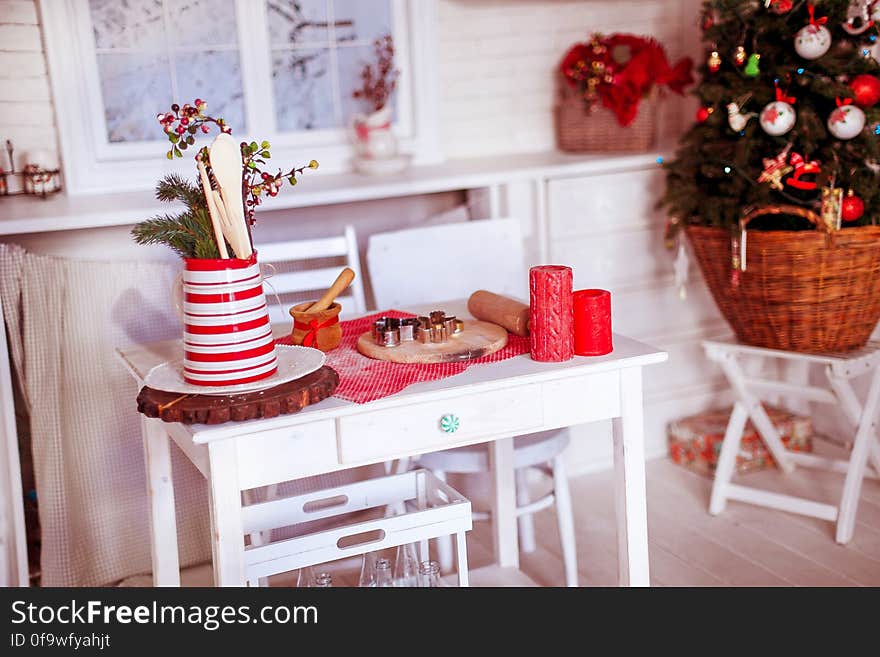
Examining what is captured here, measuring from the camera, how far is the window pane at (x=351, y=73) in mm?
3320

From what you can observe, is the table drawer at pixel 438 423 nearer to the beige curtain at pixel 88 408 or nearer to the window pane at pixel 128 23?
the beige curtain at pixel 88 408

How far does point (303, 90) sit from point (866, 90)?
5.38 ft

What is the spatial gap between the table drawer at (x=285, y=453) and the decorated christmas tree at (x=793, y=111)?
1.59 m

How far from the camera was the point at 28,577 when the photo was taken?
2.76m

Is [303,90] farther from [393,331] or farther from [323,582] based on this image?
[323,582]

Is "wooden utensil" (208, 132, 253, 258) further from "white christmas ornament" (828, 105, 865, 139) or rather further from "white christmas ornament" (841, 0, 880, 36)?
"white christmas ornament" (841, 0, 880, 36)

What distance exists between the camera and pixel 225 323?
1.76 m

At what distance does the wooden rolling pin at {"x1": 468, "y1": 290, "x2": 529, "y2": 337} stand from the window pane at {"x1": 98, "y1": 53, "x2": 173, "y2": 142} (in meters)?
1.38

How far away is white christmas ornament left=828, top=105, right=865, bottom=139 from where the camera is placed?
2734mm

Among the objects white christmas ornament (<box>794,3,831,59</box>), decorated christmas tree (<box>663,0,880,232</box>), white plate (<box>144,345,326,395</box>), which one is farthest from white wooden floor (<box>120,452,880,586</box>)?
white christmas ornament (<box>794,3,831,59</box>)

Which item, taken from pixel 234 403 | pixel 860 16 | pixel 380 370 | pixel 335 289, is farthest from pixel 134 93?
pixel 860 16

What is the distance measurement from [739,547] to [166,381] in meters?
1.80
